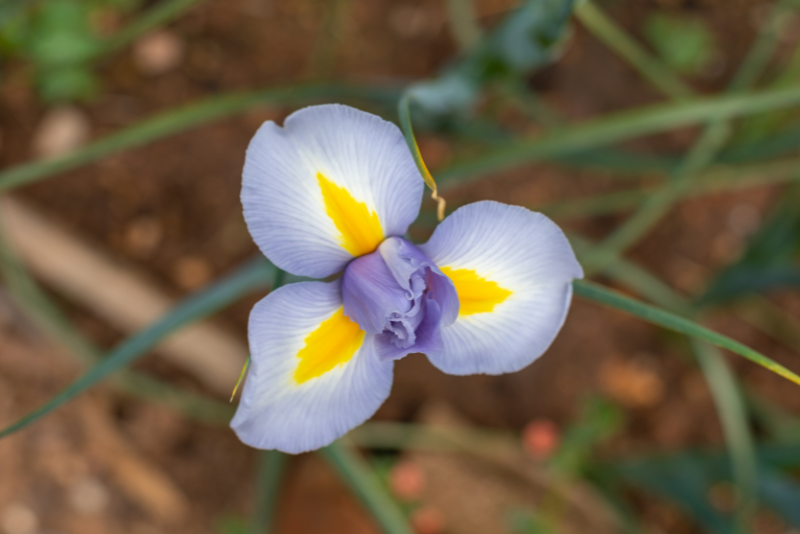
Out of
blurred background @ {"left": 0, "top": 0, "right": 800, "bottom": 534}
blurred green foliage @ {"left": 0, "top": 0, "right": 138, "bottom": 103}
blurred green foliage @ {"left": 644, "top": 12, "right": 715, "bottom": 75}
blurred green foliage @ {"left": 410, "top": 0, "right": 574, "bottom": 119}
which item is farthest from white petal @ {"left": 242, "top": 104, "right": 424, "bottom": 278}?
blurred green foliage @ {"left": 644, "top": 12, "right": 715, "bottom": 75}

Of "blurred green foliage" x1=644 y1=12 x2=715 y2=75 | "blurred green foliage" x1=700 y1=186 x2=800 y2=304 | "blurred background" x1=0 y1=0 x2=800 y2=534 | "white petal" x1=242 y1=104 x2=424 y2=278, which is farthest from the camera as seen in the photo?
"blurred green foliage" x1=644 y1=12 x2=715 y2=75

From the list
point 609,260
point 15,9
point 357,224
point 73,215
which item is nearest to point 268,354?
point 357,224

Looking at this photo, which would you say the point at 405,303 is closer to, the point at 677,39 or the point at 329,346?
the point at 329,346

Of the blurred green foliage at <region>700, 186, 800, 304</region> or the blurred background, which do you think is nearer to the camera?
the blurred green foliage at <region>700, 186, 800, 304</region>

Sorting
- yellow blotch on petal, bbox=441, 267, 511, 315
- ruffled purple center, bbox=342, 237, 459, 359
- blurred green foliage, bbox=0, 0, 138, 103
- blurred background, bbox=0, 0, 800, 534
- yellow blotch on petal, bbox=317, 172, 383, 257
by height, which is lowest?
blurred background, bbox=0, 0, 800, 534

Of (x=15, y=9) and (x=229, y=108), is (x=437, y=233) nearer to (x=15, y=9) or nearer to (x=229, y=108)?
(x=229, y=108)

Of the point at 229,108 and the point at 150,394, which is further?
the point at 150,394

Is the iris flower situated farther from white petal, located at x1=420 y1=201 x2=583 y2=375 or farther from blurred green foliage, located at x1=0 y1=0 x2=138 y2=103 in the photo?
blurred green foliage, located at x1=0 y1=0 x2=138 y2=103
